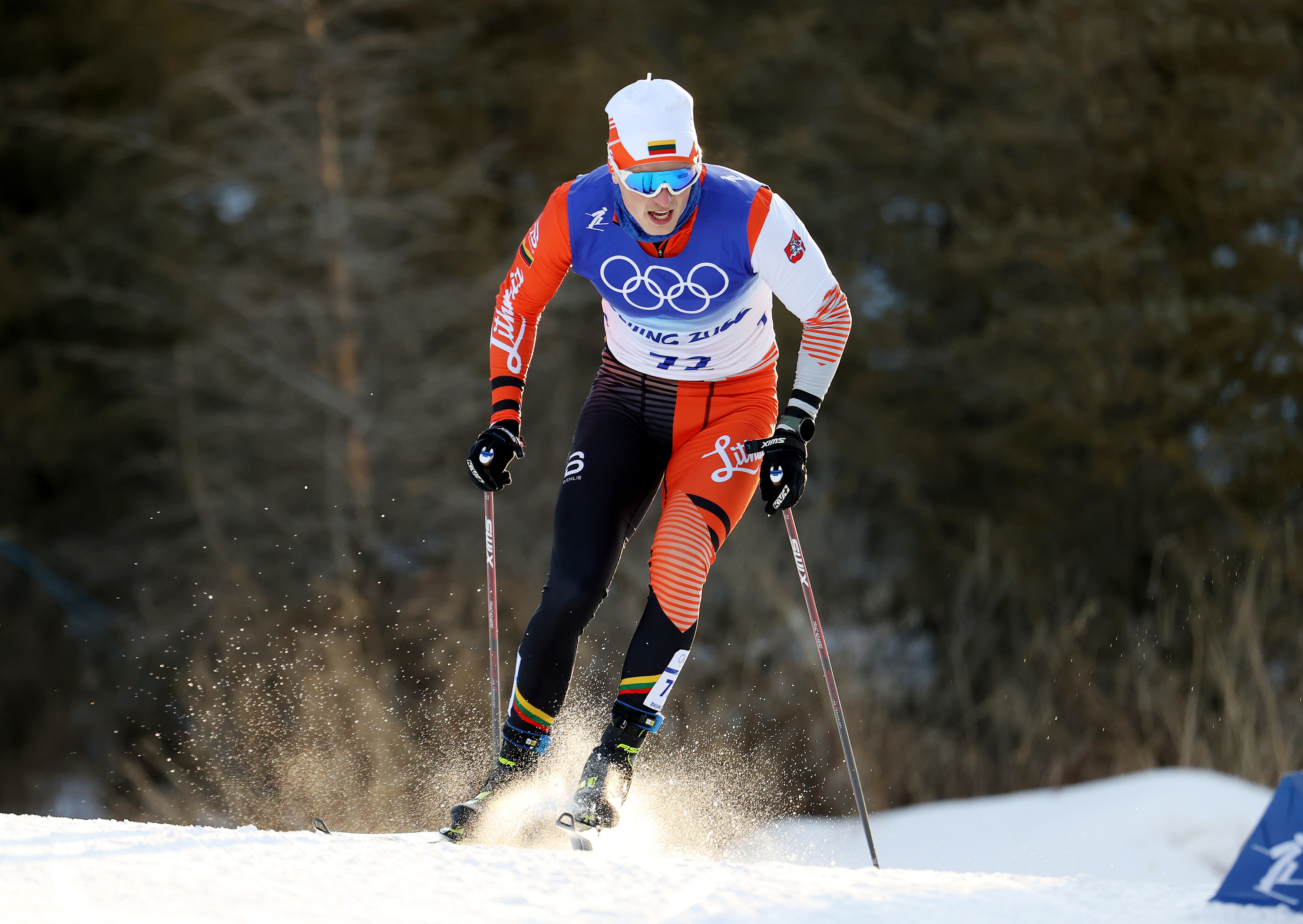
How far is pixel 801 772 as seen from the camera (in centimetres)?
830

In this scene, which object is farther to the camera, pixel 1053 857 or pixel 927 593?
pixel 927 593

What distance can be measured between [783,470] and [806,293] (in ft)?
1.61

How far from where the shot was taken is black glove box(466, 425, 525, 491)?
11.3 feet

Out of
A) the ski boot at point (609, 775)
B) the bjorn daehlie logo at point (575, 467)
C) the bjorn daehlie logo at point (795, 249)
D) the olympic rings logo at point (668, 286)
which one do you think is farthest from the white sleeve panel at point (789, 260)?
the ski boot at point (609, 775)

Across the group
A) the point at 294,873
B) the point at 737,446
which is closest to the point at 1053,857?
the point at 737,446

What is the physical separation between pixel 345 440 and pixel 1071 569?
7.53 metres

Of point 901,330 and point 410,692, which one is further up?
point 901,330

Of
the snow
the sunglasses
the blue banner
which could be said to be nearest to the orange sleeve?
the sunglasses

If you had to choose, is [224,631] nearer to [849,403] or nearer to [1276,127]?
[849,403]

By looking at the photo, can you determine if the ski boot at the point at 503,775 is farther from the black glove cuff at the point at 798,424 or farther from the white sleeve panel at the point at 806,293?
the white sleeve panel at the point at 806,293

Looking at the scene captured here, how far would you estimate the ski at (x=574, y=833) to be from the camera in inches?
118

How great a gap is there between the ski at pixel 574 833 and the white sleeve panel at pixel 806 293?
1261 millimetres

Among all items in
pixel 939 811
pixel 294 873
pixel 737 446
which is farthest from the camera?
pixel 939 811

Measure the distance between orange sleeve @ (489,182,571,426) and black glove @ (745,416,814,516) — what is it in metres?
0.74
